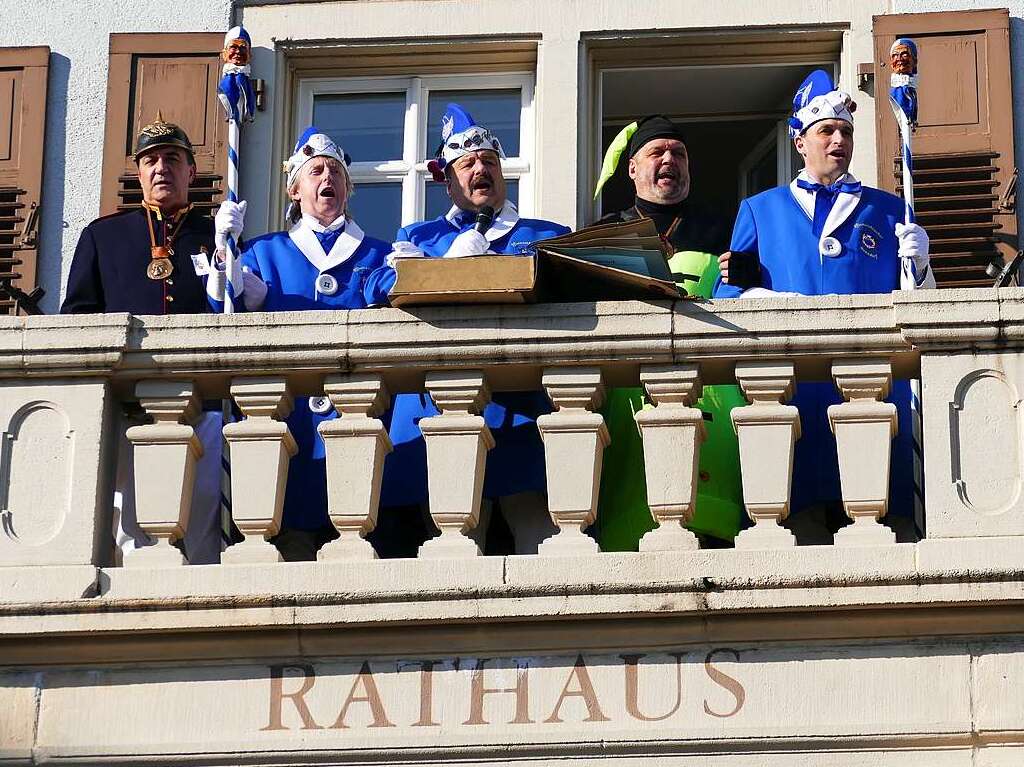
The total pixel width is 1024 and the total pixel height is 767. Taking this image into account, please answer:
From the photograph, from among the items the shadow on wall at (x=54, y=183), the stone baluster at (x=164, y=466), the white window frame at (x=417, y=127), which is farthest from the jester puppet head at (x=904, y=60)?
the shadow on wall at (x=54, y=183)

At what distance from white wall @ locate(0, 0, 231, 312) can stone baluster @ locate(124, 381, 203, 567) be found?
2.59m

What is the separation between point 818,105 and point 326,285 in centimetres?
175

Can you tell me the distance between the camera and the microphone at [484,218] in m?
9.18

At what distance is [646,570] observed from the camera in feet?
24.6

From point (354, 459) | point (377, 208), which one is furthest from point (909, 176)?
point (377, 208)

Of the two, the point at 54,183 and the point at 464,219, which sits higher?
the point at 54,183

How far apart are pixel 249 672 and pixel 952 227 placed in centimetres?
377

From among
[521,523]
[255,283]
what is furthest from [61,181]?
[521,523]

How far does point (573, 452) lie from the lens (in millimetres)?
7719

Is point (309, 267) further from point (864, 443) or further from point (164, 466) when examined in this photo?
point (864, 443)

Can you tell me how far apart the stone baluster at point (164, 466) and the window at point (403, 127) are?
2853 mm

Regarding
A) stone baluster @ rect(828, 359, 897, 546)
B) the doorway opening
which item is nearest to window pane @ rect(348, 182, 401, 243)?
the doorway opening

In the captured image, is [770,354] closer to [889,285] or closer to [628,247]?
[628,247]

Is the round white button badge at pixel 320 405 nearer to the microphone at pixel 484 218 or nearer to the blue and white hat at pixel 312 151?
the microphone at pixel 484 218
